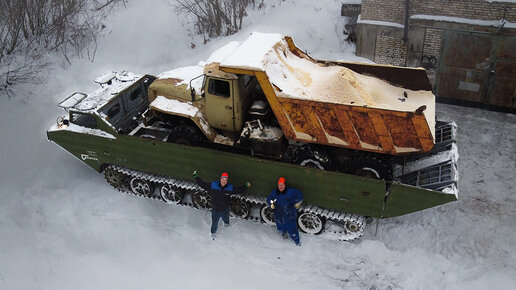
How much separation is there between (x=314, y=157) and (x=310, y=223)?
1239 mm

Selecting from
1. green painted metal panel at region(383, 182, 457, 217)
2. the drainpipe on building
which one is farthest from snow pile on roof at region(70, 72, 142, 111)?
the drainpipe on building

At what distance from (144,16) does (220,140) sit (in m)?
8.62

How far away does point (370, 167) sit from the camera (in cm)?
791

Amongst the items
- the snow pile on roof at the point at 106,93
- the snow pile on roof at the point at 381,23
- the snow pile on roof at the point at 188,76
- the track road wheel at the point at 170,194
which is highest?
the snow pile on roof at the point at 381,23

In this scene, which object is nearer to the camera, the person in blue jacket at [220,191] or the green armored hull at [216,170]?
Answer: the green armored hull at [216,170]

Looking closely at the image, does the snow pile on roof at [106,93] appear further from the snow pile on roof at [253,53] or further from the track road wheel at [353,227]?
the track road wheel at [353,227]

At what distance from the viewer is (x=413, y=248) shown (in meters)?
7.75

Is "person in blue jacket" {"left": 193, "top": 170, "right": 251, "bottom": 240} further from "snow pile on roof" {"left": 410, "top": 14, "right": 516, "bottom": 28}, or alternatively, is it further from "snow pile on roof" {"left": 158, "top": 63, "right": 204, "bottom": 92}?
"snow pile on roof" {"left": 410, "top": 14, "right": 516, "bottom": 28}

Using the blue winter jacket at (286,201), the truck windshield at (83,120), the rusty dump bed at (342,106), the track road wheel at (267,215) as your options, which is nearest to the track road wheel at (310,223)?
the blue winter jacket at (286,201)

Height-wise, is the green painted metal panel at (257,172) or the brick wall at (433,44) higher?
the brick wall at (433,44)

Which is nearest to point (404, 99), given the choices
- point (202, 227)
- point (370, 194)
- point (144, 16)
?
point (370, 194)

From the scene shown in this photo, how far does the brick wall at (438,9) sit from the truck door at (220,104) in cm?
581

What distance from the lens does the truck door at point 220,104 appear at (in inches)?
321

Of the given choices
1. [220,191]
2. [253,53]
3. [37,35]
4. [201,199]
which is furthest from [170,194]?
[37,35]
